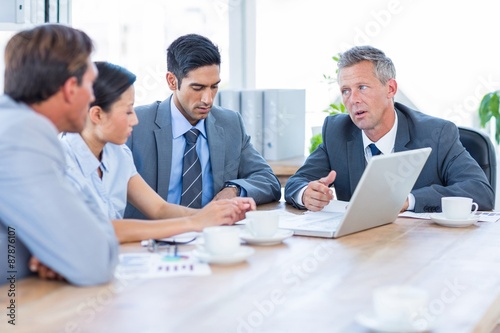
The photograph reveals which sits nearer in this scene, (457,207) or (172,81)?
(457,207)

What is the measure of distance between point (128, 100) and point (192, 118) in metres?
0.75

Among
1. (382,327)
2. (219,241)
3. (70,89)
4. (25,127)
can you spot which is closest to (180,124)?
(219,241)

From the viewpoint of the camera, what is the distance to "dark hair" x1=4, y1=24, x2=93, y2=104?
5.32ft

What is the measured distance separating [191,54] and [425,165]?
0.99 metres

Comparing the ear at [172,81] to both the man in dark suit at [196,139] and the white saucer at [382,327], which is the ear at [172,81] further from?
the white saucer at [382,327]

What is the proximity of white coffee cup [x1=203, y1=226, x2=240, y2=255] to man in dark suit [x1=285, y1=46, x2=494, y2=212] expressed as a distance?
2.93ft

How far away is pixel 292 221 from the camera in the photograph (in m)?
2.39

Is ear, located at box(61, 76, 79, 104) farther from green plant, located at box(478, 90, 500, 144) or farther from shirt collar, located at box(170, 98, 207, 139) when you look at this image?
green plant, located at box(478, 90, 500, 144)

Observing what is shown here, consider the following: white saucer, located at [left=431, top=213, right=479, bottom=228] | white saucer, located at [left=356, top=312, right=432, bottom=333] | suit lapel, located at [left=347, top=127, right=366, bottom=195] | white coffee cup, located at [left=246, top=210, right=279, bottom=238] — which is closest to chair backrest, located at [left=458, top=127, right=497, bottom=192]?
suit lapel, located at [left=347, top=127, right=366, bottom=195]

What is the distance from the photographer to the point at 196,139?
305 cm

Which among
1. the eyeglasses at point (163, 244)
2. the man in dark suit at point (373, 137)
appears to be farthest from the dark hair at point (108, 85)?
the man in dark suit at point (373, 137)

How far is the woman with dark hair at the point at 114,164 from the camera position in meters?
2.10

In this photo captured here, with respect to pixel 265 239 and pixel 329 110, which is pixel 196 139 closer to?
pixel 265 239

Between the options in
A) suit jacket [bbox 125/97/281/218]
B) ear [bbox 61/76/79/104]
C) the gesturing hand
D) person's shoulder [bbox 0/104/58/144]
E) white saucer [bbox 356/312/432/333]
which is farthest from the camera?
suit jacket [bbox 125/97/281/218]
